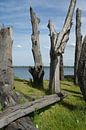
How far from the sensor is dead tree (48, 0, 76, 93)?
17.9 m

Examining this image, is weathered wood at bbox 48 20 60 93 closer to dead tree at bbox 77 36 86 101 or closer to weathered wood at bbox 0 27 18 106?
weathered wood at bbox 0 27 18 106

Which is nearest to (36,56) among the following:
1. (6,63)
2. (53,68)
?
(53,68)

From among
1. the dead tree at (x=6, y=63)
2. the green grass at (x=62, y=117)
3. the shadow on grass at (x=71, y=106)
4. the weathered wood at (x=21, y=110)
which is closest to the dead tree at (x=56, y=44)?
the shadow on grass at (x=71, y=106)

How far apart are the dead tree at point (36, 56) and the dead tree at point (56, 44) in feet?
9.00

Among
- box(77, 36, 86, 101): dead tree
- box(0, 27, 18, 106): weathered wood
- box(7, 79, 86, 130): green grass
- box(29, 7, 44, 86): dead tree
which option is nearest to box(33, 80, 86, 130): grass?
box(7, 79, 86, 130): green grass

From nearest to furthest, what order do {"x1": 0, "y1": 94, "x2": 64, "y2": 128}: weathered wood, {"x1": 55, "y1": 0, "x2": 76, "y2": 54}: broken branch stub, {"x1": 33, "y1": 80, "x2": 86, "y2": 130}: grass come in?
{"x1": 0, "y1": 94, "x2": 64, "y2": 128}: weathered wood, {"x1": 33, "y1": 80, "x2": 86, "y2": 130}: grass, {"x1": 55, "y1": 0, "x2": 76, "y2": 54}: broken branch stub

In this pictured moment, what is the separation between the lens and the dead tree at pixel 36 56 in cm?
2209

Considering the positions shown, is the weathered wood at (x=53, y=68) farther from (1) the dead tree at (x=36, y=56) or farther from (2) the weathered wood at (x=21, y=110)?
(2) the weathered wood at (x=21, y=110)

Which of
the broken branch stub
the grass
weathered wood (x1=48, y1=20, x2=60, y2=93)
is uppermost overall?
the broken branch stub

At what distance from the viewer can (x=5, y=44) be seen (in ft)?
54.9

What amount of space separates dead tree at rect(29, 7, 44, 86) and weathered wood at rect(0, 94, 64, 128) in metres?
7.05

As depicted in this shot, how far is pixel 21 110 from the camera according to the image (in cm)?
1248

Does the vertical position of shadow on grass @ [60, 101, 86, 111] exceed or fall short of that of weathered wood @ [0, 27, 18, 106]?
it falls short

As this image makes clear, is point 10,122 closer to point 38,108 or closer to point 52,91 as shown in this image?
point 38,108
